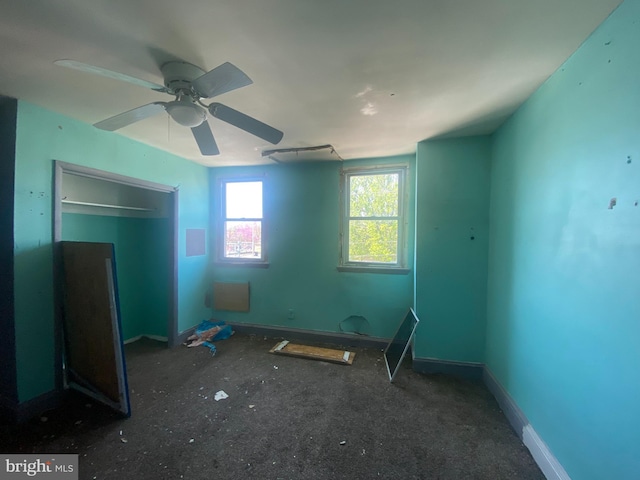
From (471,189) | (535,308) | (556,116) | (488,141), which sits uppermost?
(488,141)

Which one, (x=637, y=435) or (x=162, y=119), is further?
(x=162, y=119)

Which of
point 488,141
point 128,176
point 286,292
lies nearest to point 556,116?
point 488,141

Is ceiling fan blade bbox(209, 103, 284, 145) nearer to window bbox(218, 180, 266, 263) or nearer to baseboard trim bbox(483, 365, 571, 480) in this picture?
window bbox(218, 180, 266, 263)

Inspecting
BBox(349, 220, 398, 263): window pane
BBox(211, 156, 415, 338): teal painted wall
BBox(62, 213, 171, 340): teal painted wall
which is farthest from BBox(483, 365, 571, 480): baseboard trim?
BBox(62, 213, 171, 340): teal painted wall

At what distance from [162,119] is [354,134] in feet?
5.71

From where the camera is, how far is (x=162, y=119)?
6.95 ft

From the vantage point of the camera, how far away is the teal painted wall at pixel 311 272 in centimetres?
318

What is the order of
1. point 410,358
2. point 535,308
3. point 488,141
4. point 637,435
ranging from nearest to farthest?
point 637,435, point 535,308, point 488,141, point 410,358

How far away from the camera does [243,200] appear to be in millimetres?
3709

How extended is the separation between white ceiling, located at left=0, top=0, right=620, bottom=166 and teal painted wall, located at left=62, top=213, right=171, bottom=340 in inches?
64.8

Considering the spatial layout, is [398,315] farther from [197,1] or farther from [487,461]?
[197,1]

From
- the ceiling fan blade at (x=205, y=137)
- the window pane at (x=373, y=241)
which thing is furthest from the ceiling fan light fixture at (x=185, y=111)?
the window pane at (x=373, y=241)

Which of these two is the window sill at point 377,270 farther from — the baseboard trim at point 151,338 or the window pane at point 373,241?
the baseboard trim at point 151,338

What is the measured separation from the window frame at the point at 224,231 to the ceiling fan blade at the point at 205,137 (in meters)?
1.57
